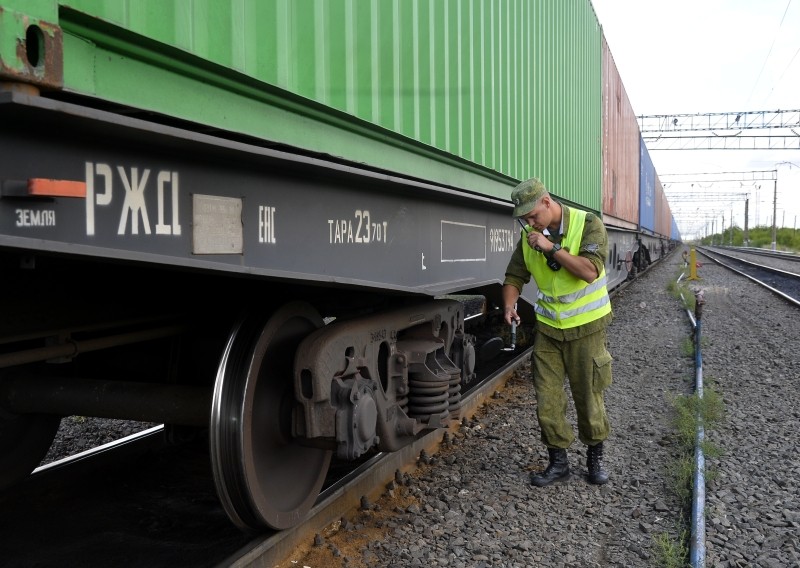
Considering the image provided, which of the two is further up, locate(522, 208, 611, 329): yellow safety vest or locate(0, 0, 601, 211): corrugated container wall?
locate(0, 0, 601, 211): corrugated container wall

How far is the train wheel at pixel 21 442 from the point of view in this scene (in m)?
3.50

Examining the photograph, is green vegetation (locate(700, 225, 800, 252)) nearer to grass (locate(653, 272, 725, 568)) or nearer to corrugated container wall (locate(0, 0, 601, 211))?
grass (locate(653, 272, 725, 568))

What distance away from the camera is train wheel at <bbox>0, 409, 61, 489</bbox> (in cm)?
350

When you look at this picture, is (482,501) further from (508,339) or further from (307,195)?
(508,339)

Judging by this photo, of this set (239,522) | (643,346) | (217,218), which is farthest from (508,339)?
(217,218)

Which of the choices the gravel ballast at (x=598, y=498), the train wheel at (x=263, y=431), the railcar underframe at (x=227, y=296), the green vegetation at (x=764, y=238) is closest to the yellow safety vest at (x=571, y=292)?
the railcar underframe at (x=227, y=296)

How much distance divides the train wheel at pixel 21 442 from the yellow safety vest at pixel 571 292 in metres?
2.81

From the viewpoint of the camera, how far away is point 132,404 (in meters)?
3.13

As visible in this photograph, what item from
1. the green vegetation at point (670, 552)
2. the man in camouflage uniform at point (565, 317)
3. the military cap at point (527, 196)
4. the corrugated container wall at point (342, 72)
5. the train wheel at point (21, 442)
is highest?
the corrugated container wall at point (342, 72)

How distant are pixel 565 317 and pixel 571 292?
15 centimetres

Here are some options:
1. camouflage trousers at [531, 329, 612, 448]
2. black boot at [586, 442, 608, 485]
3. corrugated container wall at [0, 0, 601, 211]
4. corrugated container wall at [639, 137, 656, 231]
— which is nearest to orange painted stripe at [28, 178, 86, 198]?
corrugated container wall at [0, 0, 601, 211]

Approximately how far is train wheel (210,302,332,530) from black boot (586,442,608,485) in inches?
66.7

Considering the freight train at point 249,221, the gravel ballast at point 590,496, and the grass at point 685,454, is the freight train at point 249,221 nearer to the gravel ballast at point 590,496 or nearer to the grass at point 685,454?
the gravel ballast at point 590,496

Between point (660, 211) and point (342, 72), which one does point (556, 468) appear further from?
point (660, 211)
